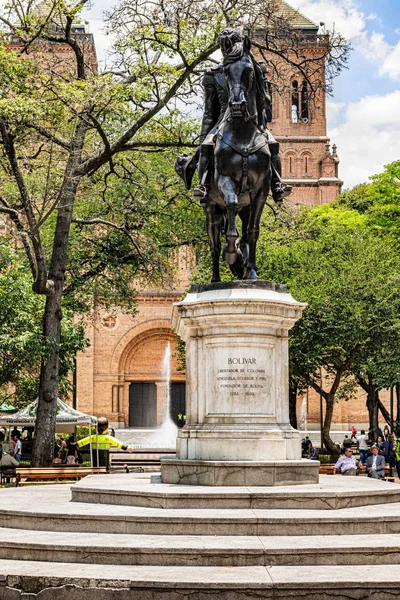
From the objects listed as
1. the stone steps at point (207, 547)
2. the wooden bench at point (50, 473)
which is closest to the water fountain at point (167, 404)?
the wooden bench at point (50, 473)

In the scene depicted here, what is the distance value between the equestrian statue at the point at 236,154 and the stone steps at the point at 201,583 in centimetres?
468

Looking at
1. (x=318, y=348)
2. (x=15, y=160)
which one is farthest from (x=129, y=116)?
(x=318, y=348)

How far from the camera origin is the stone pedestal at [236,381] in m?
9.89

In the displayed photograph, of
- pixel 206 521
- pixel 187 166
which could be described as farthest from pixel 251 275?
pixel 206 521

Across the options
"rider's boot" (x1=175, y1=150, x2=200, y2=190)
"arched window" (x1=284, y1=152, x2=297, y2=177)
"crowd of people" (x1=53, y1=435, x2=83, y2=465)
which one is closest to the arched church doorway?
"arched window" (x1=284, y1=152, x2=297, y2=177)

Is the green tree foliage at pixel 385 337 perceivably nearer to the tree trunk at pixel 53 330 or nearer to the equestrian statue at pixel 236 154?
the tree trunk at pixel 53 330

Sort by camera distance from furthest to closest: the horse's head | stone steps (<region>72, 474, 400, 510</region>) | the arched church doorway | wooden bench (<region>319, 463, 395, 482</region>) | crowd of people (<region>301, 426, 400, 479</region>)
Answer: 1. the arched church doorway
2. wooden bench (<region>319, 463, 395, 482</region>)
3. crowd of people (<region>301, 426, 400, 479</region>)
4. the horse's head
5. stone steps (<region>72, 474, 400, 510</region>)

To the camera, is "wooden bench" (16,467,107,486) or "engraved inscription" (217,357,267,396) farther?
"wooden bench" (16,467,107,486)

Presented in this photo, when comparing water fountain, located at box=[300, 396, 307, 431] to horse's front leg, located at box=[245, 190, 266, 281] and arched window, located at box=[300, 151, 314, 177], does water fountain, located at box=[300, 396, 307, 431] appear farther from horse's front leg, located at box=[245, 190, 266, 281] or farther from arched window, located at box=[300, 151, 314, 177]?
horse's front leg, located at box=[245, 190, 266, 281]

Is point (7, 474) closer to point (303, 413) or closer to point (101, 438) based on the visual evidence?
point (101, 438)

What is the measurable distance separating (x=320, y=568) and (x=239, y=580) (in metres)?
0.77

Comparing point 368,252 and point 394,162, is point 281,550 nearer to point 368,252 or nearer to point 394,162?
point 368,252

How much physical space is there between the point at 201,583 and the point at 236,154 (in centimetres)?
563

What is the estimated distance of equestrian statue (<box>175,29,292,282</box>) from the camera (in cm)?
1049
